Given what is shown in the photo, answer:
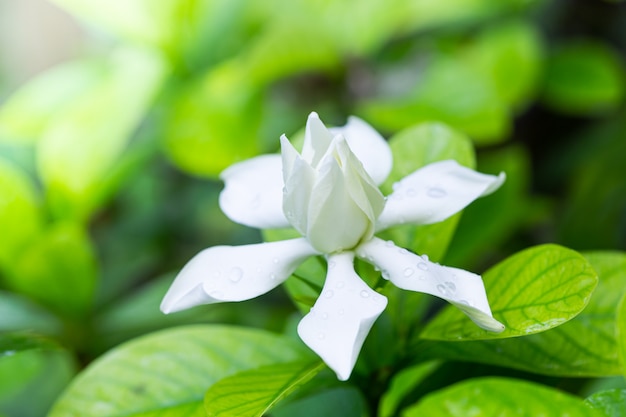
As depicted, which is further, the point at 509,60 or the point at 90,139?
the point at 509,60

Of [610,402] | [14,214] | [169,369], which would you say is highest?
[14,214]

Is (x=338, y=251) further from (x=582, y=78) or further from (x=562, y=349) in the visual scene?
(x=582, y=78)

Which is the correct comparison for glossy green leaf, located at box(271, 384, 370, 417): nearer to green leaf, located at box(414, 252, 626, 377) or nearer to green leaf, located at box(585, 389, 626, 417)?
green leaf, located at box(414, 252, 626, 377)

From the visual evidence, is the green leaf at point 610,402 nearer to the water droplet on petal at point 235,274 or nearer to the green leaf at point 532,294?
the green leaf at point 532,294

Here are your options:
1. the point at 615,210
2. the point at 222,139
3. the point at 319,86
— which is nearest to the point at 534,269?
the point at 615,210

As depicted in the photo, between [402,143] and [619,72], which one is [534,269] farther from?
[619,72]

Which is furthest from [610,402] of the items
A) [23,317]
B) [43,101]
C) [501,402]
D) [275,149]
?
[43,101]

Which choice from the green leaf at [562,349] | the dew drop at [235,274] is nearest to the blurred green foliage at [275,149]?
the green leaf at [562,349]
